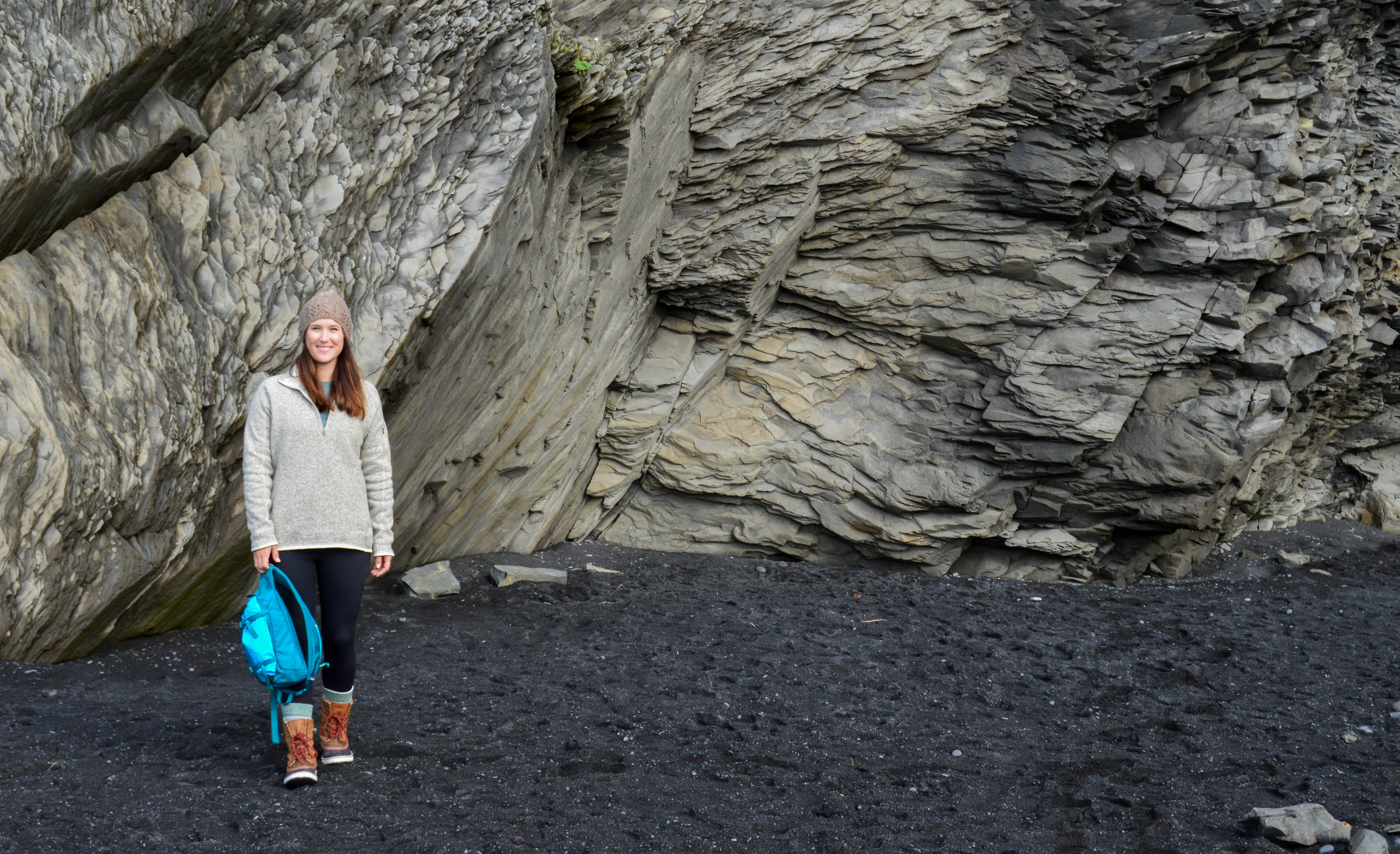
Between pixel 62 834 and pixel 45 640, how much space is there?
1726 mm

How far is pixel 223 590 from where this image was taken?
6027 mm

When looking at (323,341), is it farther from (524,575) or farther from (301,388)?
(524,575)

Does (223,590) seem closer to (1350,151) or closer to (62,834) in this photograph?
(62,834)

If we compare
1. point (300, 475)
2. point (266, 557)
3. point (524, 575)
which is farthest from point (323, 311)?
point (524, 575)

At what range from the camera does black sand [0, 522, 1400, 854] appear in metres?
3.80

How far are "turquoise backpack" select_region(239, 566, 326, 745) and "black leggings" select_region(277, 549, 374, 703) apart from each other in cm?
4

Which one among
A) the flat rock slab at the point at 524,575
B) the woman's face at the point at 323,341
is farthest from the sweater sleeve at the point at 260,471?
the flat rock slab at the point at 524,575

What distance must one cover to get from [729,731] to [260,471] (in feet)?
8.52

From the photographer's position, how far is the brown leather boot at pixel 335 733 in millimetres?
4020

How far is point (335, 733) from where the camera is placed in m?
4.05

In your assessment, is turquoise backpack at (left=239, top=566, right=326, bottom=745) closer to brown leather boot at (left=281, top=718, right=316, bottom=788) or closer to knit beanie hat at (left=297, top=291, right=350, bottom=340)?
brown leather boot at (left=281, top=718, right=316, bottom=788)

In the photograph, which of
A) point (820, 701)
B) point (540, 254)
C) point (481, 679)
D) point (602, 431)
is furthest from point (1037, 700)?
point (602, 431)

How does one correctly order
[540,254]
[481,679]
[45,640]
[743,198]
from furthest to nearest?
1. [743,198]
2. [540,254]
3. [481,679]
4. [45,640]

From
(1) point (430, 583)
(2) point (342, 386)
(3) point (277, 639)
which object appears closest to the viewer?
(3) point (277, 639)
